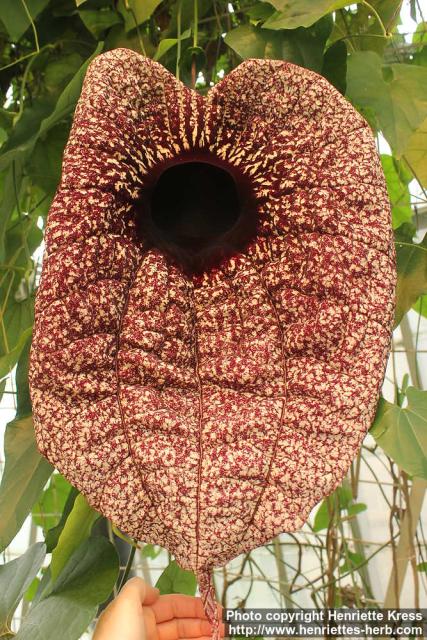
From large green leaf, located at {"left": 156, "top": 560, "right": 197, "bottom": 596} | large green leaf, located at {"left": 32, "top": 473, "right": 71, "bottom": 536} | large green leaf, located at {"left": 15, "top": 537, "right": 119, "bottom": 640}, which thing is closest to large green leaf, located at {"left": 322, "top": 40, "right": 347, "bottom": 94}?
large green leaf, located at {"left": 15, "top": 537, "right": 119, "bottom": 640}

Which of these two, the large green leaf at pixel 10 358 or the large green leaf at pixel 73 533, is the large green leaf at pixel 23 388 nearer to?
the large green leaf at pixel 10 358

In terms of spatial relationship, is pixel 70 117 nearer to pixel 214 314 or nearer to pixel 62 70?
pixel 62 70

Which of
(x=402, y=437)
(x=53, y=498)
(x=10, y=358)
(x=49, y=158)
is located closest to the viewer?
(x=402, y=437)

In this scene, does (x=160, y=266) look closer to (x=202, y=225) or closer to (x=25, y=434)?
(x=202, y=225)

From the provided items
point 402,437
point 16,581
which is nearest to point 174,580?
point 16,581

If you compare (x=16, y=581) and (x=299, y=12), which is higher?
(x=299, y=12)

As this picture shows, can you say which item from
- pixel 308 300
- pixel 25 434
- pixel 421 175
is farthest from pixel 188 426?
pixel 421 175

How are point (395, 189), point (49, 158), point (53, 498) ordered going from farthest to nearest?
point (53, 498)
point (395, 189)
point (49, 158)

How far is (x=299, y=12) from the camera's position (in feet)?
2.62

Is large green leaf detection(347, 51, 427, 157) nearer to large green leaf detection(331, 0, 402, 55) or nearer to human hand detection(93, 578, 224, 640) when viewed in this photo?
large green leaf detection(331, 0, 402, 55)

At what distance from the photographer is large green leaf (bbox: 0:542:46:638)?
2.97 ft

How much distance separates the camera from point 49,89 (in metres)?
1.13

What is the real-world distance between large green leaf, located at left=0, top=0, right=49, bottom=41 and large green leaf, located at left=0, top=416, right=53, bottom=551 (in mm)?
557

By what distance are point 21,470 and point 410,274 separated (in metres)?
0.62
